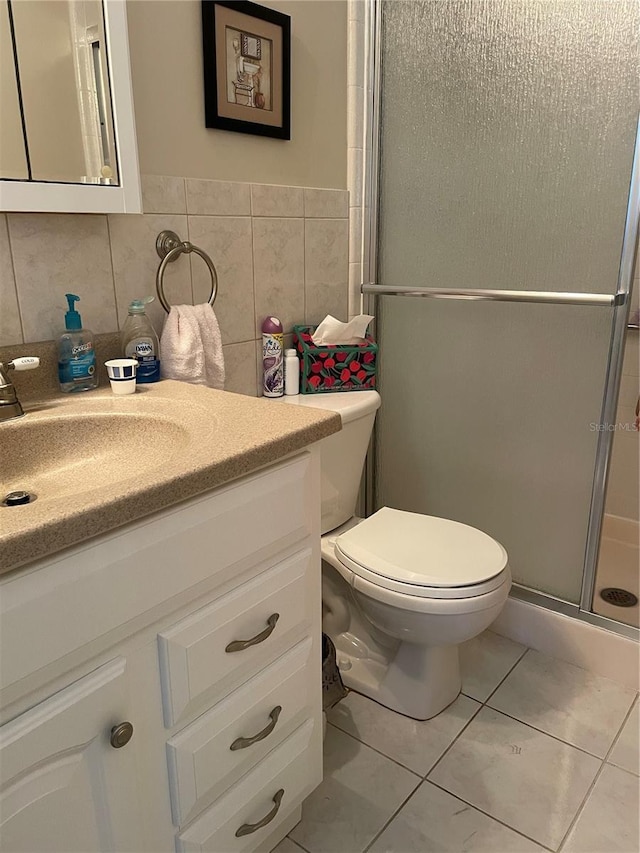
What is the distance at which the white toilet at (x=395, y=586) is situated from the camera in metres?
1.42

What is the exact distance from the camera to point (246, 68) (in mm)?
1485

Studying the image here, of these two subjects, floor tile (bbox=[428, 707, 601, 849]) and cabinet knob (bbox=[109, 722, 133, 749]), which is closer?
cabinet knob (bbox=[109, 722, 133, 749])

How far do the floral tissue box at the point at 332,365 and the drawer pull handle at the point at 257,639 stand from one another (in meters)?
0.81

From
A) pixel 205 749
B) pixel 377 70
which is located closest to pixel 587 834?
pixel 205 749

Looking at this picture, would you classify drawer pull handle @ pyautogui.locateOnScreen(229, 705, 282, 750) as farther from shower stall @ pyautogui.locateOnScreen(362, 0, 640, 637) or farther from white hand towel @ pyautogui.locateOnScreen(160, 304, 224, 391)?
shower stall @ pyautogui.locateOnScreen(362, 0, 640, 637)

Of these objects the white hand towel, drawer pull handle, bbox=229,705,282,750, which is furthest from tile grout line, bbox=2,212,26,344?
drawer pull handle, bbox=229,705,282,750

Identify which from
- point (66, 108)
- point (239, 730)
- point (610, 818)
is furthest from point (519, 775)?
point (66, 108)

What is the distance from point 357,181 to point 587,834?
65.8 inches

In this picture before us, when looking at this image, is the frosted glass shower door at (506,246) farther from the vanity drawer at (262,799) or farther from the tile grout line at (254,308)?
the vanity drawer at (262,799)

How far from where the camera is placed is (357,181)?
186 centimetres

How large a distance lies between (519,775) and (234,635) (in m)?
0.87

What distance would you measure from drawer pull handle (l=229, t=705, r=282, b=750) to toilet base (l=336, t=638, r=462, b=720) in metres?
0.58

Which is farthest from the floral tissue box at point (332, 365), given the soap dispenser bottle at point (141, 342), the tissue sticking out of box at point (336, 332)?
the soap dispenser bottle at point (141, 342)

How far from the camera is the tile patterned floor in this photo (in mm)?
1291
